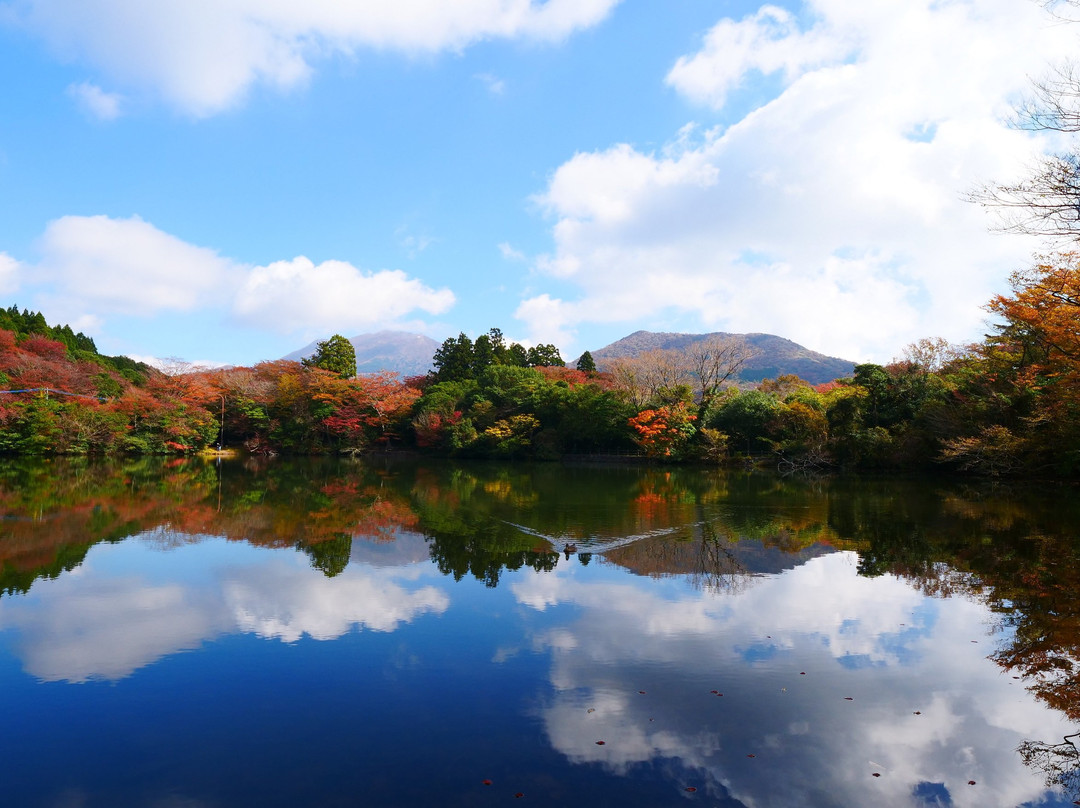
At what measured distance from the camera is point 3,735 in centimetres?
378

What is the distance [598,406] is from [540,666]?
89.7 feet

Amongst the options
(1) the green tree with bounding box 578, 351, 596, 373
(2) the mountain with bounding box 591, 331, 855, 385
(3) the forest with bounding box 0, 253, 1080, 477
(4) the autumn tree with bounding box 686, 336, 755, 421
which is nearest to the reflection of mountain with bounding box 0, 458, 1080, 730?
(3) the forest with bounding box 0, 253, 1080, 477

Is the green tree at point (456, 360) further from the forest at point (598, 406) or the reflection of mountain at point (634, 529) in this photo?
the reflection of mountain at point (634, 529)

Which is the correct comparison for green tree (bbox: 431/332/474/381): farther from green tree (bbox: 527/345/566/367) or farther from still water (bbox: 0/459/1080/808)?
still water (bbox: 0/459/1080/808)

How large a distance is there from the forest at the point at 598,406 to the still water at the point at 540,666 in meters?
8.23

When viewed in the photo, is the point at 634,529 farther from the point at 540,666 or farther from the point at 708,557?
the point at 540,666

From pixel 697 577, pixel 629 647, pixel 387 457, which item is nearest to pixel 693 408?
pixel 387 457

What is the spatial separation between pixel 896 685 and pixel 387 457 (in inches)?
1389

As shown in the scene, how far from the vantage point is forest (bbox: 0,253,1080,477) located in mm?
17594

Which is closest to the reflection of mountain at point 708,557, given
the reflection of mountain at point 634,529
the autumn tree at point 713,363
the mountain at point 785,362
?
the reflection of mountain at point 634,529

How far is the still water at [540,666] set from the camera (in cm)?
340

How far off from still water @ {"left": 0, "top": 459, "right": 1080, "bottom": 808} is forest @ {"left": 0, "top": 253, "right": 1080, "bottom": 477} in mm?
8226

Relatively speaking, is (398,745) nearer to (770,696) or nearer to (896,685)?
(770,696)

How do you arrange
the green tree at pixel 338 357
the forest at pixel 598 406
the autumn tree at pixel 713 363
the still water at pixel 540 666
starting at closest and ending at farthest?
the still water at pixel 540 666 < the forest at pixel 598 406 < the autumn tree at pixel 713 363 < the green tree at pixel 338 357
